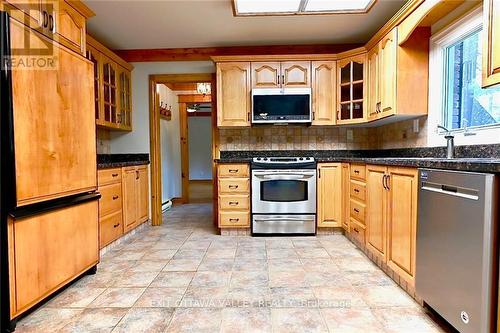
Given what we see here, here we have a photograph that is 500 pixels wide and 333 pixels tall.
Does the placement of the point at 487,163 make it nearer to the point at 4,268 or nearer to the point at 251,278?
the point at 251,278

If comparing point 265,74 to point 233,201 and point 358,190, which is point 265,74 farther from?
point 358,190

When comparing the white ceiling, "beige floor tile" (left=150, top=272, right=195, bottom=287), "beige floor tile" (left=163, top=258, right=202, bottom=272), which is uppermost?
the white ceiling

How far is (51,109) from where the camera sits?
1861 millimetres

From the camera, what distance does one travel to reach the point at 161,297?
1.96 metres

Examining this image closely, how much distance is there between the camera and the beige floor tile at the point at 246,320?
1590mm

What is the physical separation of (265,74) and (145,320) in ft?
9.51

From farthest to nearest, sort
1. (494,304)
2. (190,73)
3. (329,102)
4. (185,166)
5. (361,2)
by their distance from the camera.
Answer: (185,166), (190,73), (329,102), (361,2), (494,304)

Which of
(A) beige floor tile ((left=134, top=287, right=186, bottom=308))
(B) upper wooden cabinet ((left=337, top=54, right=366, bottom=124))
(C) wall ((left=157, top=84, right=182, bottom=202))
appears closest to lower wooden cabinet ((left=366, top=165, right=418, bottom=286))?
(B) upper wooden cabinet ((left=337, top=54, right=366, bottom=124))

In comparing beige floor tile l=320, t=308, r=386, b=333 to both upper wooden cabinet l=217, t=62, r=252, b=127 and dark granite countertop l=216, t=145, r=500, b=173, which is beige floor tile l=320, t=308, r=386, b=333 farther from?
upper wooden cabinet l=217, t=62, r=252, b=127

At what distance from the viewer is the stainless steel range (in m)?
3.50

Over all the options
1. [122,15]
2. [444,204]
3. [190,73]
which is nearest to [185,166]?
[190,73]

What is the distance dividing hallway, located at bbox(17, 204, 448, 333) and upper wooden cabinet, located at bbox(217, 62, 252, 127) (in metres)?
1.55

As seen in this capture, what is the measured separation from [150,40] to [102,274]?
2.78 metres

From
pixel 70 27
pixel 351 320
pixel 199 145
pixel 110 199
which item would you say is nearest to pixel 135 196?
pixel 110 199
